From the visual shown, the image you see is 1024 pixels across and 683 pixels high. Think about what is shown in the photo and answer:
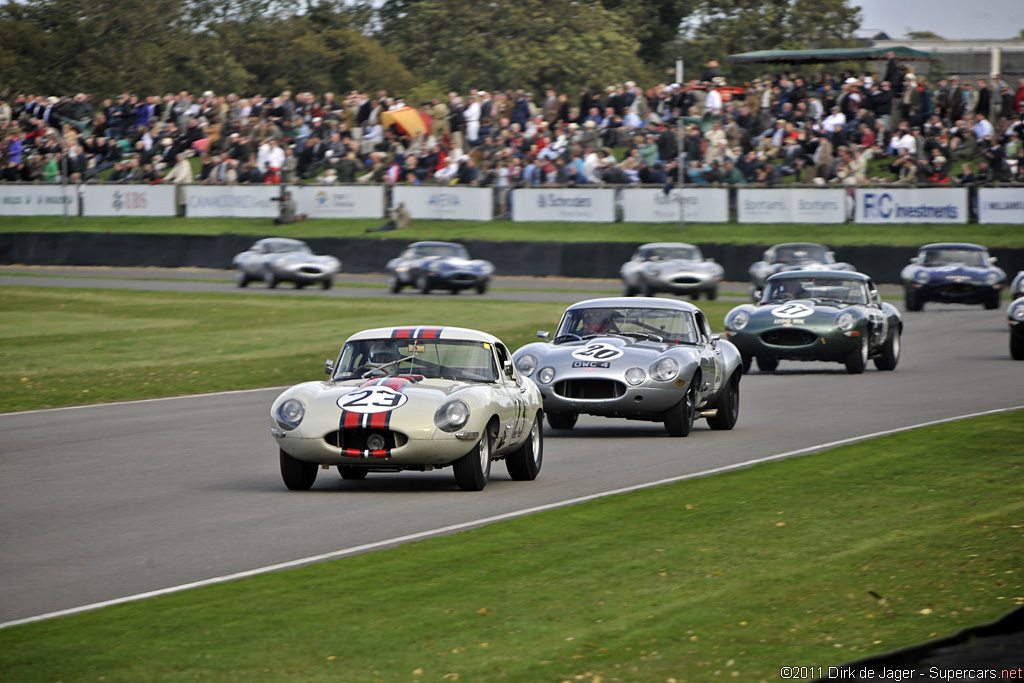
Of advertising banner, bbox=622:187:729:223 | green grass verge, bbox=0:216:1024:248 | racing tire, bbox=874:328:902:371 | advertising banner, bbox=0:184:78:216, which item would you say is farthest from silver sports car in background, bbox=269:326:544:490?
advertising banner, bbox=0:184:78:216

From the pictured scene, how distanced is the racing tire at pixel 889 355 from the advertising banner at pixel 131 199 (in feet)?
100.0

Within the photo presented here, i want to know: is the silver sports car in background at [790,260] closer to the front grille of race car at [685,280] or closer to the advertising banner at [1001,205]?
the front grille of race car at [685,280]

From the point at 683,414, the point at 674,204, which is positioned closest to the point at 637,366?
the point at 683,414

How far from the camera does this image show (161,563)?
25.4ft

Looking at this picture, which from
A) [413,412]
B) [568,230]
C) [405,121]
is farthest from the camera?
[405,121]

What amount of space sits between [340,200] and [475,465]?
3391 centimetres

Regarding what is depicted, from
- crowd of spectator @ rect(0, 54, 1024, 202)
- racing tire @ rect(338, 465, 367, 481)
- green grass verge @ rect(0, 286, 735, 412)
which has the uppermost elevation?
crowd of spectator @ rect(0, 54, 1024, 202)

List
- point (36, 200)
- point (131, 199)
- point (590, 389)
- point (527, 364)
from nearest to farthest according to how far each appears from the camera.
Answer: point (590, 389), point (527, 364), point (131, 199), point (36, 200)

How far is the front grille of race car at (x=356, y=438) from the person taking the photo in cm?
980

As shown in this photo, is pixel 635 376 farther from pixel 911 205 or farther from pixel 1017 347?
pixel 911 205

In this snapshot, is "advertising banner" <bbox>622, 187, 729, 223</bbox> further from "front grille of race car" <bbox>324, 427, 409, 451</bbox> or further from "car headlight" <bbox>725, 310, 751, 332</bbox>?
"front grille of race car" <bbox>324, 427, 409, 451</bbox>

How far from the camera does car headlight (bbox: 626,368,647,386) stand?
511 inches

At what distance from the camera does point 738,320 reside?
18844 millimetres

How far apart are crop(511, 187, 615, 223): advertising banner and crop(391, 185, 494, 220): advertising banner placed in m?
0.91
